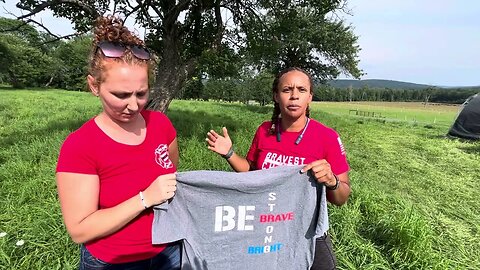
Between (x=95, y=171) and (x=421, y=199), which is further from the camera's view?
(x=421, y=199)

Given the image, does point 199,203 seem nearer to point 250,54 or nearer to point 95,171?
point 95,171

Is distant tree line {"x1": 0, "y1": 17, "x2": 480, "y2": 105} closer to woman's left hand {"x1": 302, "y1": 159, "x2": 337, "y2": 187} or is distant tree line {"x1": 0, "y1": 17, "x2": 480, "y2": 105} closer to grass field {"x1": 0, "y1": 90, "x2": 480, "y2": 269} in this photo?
grass field {"x1": 0, "y1": 90, "x2": 480, "y2": 269}

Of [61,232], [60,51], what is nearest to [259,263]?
[61,232]

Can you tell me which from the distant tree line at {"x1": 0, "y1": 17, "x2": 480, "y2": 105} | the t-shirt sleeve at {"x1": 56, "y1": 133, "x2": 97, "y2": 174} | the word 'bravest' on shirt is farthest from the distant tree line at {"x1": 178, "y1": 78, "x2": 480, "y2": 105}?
the t-shirt sleeve at {"x1": 56, "y1": 133, "x2": 97, "y2": 174}

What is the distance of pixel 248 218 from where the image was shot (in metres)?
1.95

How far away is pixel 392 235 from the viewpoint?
12.6 ft

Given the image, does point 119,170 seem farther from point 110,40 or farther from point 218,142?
point 218,142

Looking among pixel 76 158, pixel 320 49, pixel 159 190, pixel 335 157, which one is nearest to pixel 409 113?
pixel 320 49

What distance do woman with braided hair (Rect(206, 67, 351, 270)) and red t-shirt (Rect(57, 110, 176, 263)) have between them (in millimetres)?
840

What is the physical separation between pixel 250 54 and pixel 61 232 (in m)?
6.60

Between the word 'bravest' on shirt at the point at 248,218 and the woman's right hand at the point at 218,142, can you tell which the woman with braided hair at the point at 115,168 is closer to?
the word 'bravest' on shirt at the point at 248,218

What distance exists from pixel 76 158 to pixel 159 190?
1.18ft

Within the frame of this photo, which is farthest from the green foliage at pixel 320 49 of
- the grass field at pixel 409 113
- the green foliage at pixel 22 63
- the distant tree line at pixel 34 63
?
the green foliage at pixel 22 63

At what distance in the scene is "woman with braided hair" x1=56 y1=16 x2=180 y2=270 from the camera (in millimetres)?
1351
